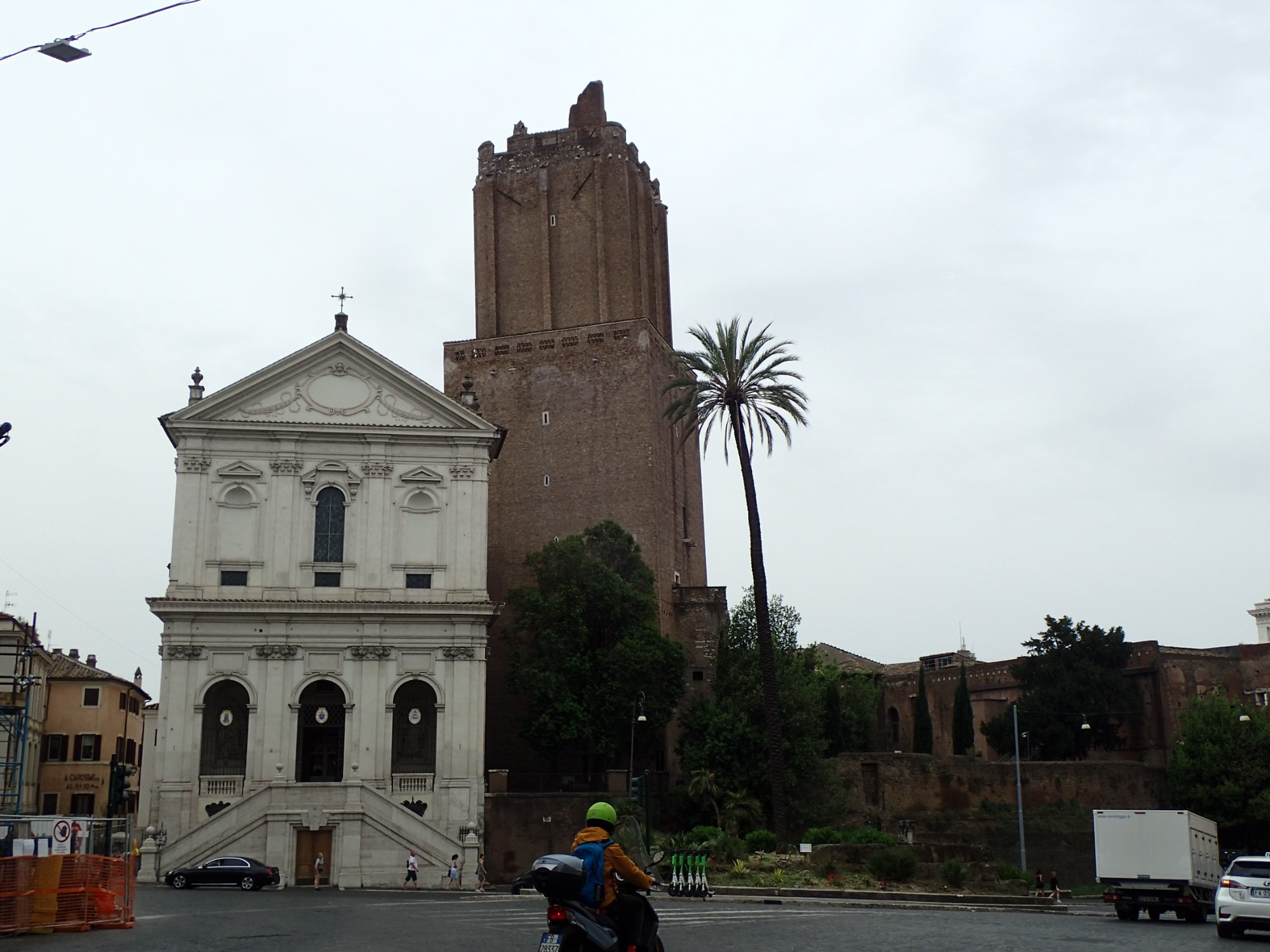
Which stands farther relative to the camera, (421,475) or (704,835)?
(421,475)

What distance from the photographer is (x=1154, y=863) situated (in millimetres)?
28312

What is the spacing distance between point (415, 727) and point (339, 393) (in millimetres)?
11826

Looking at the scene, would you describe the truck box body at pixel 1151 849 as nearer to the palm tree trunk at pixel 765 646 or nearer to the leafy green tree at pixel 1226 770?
the palm tree trunk at pixel 765 646

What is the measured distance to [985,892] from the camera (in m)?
31.7

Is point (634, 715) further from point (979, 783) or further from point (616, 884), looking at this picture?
point (616, 884)

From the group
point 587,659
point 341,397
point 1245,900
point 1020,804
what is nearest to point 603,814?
point 1245,900

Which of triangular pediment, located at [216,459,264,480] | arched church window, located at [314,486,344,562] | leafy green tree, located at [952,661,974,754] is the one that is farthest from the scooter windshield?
leafy green tree, located at [952,661,974,754]

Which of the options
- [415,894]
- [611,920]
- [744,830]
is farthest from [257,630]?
[611,920]

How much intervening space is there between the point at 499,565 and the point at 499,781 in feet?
41.9

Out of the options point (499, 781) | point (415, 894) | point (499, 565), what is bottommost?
point (415, 894)

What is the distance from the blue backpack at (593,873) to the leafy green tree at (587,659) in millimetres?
36498

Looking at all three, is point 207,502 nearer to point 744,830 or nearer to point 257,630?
point 257,630

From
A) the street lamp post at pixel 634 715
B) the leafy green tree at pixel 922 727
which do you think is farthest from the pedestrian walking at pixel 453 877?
the leafy green tree at pixel 922 727

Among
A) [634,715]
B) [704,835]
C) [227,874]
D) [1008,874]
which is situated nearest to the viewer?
[1008,874]
